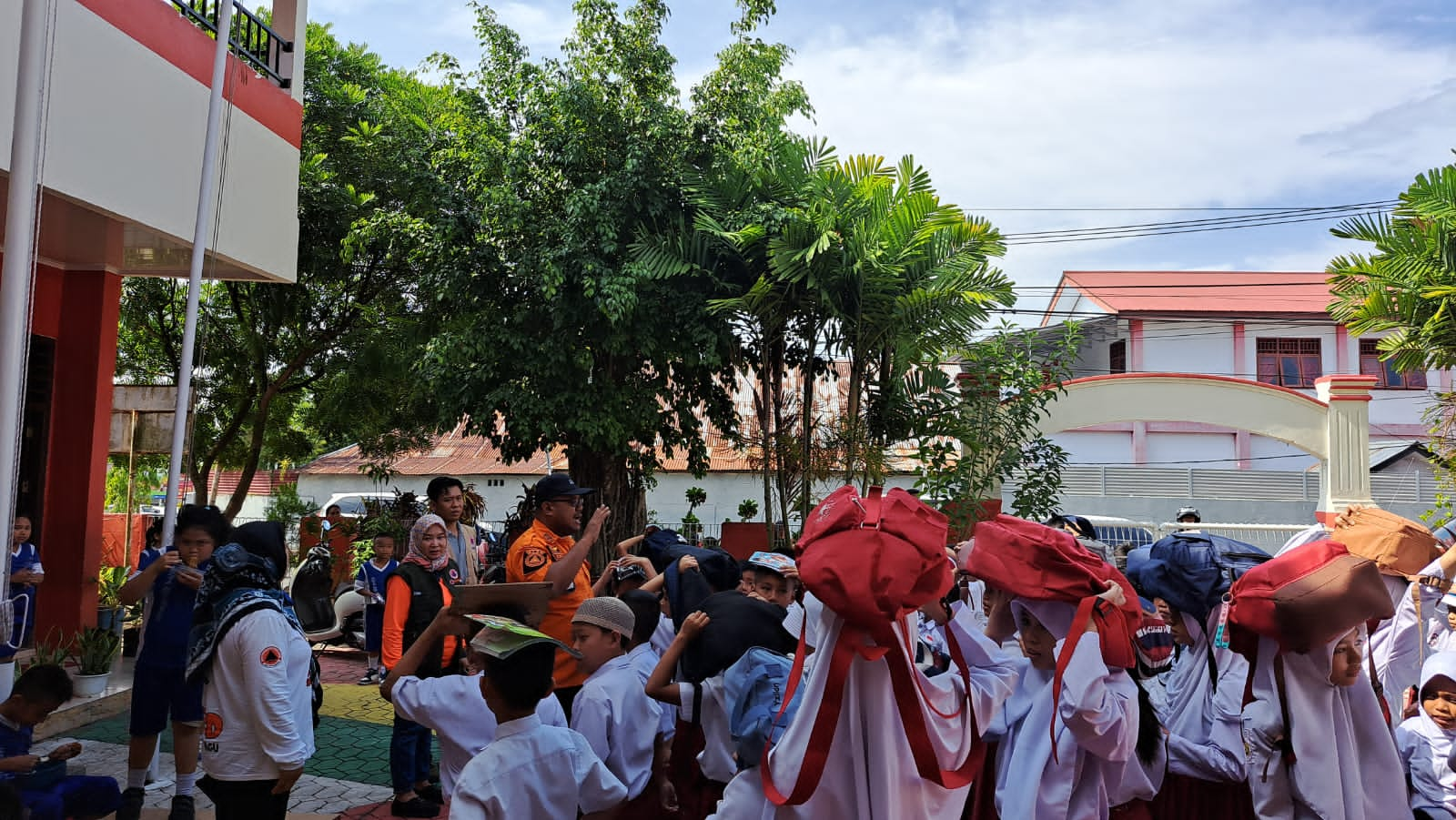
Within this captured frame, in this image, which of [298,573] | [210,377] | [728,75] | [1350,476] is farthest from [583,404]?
[1350,476]

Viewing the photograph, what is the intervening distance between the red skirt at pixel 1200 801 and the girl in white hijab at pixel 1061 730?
0.79 m

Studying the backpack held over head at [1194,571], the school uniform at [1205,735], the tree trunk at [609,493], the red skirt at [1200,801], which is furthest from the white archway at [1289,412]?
the red skirt at [1200,801]

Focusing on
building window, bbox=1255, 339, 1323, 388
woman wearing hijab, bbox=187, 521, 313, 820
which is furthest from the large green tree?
building window, bbox=1255, 339, 1323, 388

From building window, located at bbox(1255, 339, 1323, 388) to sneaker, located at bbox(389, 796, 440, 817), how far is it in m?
26.3

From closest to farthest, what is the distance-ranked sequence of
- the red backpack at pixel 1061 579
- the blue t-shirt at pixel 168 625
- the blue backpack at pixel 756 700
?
the blue backpack at pixel 756 700
the red backpack at pixel 1061 579
the blue t-shirt at pixel 168 625

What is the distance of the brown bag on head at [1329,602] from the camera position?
3.27 m

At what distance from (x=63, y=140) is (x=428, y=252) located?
6.09 meters

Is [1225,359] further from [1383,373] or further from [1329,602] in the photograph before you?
[1329,602]

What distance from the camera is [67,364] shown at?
8562 mm

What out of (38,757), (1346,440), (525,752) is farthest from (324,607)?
(1346,440)

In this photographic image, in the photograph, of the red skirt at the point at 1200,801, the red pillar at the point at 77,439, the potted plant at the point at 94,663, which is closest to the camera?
the red skirt at the point at 1200,801

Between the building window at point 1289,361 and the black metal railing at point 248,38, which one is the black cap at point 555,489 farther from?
the building window at point 1289,361

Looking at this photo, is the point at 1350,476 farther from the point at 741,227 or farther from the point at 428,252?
the point at 428,252

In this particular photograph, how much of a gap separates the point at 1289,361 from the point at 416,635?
27.1 metres
